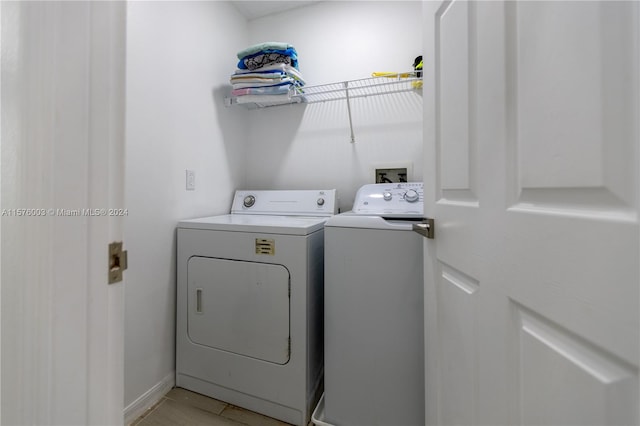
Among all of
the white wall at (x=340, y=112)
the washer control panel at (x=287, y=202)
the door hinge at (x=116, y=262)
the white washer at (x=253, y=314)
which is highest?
the white wall at (x=340, y=112)

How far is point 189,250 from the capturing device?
152 centimetres

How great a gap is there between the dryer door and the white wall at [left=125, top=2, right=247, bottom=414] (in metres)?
0.20

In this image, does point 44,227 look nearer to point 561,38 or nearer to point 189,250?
point 561,38

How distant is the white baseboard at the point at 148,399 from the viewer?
128 centimetres

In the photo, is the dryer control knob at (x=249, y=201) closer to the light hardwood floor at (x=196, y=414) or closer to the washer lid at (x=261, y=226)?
the washer lid at (x=261, y=226)

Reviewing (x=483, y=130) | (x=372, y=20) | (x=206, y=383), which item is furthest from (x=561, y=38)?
(x=206, y=383)

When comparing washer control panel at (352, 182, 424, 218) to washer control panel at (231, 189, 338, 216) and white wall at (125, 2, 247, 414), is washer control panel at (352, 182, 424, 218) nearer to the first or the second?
washer control panel at (231, 189, 338, 216)

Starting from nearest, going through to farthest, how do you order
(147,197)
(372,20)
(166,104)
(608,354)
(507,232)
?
1. (608,354)
2. (507,232)
3. (147,197)
4. (166,104)
5. (372,20)

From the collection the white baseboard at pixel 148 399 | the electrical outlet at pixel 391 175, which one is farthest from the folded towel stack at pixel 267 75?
the white baseboard at pixel 148 399

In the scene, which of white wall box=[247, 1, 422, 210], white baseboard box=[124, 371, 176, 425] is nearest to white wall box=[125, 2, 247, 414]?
white baseboard box=[124, 371, 176, 425]

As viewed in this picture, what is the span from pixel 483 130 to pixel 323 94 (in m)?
1.57

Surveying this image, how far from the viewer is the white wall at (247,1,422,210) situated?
1.79 m

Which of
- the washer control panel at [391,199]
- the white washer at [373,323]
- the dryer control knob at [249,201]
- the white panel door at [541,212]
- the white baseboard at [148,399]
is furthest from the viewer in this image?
the dryer control knob at [249,201]

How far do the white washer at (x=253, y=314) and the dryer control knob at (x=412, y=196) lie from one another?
1.81ft
